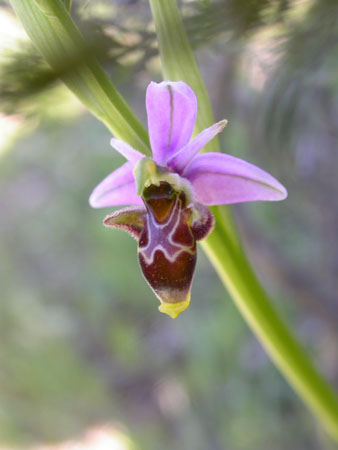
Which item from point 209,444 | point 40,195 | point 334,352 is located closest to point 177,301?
point 334,352

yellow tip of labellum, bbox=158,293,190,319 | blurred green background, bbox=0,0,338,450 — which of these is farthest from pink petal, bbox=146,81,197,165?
blurred green background, bbox=0,0,338,450

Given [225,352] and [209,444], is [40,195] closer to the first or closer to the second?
[225,352]

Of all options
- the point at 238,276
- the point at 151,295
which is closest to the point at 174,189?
the point at 238,276

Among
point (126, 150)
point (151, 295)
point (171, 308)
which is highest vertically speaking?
point (151, 295)

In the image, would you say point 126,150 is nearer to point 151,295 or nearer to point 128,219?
point 128,219

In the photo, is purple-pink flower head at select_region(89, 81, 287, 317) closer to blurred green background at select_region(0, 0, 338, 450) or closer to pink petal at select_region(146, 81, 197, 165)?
pink petal at select_region(146, 81, 197, 165)

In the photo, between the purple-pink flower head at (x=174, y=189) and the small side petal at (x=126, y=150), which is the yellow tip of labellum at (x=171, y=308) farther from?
the small side petal at (x=126, y=150)
